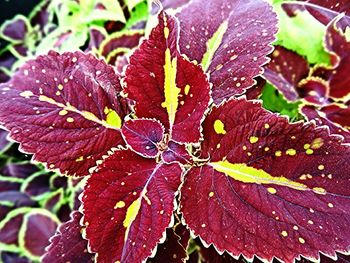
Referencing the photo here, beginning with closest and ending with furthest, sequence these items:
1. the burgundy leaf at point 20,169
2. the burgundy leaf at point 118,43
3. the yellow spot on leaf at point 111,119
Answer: the yellow spot on leaf at point 111,119 < the burgundy leaf at point 118,43 < the burgundy leaf at point 20,169

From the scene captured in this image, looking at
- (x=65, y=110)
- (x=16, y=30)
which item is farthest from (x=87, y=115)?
(x=16, y=30)

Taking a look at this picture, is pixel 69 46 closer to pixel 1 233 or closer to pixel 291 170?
→ pixel 1 233

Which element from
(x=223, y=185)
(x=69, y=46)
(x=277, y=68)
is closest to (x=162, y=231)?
(x=223, y=185)

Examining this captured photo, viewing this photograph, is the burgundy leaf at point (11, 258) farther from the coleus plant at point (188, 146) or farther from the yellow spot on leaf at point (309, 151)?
the yellow spot on leaf at point (309, 151)

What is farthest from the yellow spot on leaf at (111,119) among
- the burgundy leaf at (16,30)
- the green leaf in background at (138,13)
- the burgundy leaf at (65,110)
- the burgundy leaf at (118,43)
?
the burgundy leaf at (16,30)

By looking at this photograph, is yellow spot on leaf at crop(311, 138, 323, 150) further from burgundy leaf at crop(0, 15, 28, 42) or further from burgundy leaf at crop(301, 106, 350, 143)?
burgundy leaf at crop(0, 15, 28, 42)

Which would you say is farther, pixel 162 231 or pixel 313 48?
pixel 313 48

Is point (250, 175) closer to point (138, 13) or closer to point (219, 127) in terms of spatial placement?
point (219, 127)
